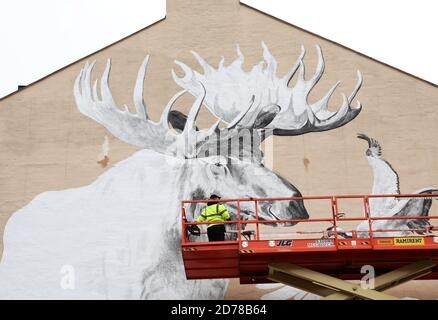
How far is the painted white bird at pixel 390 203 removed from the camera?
2250 centimetres

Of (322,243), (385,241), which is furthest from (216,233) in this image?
(385,241)

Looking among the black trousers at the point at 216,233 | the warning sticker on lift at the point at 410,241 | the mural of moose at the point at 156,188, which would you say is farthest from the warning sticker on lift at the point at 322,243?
the mural of moose at the point at 156,188

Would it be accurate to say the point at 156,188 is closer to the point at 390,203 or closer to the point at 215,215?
the point at 215,215

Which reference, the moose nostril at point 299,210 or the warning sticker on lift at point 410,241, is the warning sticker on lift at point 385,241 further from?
the moose nostril at point 299,210

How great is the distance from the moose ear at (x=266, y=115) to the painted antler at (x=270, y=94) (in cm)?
7

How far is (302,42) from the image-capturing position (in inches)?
958

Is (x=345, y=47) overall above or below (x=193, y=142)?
above

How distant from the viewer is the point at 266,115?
23.7 m

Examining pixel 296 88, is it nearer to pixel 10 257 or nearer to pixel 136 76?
pixel 136 76

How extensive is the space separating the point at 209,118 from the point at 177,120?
858 millimetres

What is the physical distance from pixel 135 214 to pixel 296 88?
18.0 feet
